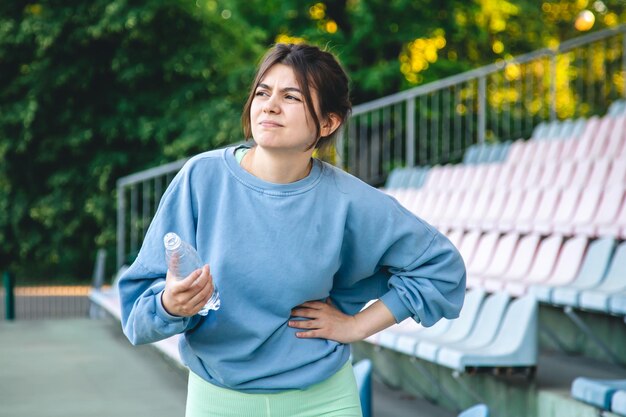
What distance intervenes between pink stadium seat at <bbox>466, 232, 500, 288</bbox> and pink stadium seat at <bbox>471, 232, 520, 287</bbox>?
37 millimetres

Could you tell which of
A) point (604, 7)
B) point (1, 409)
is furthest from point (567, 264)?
point (604, 7)

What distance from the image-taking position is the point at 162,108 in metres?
15.8

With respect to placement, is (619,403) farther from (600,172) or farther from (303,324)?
(600,172)

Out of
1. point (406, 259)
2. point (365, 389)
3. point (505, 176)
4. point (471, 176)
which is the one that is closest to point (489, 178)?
point (505, 176)

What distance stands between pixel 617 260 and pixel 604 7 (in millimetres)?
15439

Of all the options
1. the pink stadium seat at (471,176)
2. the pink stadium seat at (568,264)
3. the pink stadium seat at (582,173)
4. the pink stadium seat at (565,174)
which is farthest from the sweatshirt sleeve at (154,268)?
the pink stadium seat at (471,176)

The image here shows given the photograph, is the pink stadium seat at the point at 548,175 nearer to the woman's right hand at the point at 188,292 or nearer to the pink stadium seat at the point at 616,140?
Answer: the pink stadium seat at the point at 616,140

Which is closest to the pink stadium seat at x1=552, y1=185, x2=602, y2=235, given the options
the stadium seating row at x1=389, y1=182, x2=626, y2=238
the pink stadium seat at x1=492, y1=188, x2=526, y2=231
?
the stadium seating row at x1=389, y1=182, x2=626, y2=238

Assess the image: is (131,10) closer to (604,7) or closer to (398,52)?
(398,52)

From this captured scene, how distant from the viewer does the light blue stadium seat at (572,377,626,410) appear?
335 cm

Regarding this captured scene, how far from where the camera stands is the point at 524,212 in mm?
6824

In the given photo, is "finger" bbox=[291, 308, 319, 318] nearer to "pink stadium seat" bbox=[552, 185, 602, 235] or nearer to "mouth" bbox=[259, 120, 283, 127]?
"mouth" bbox=[259, 120, 283, 127]

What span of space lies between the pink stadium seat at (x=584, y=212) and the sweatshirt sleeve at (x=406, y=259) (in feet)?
13.7

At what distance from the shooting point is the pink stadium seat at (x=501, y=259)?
20.0ft
